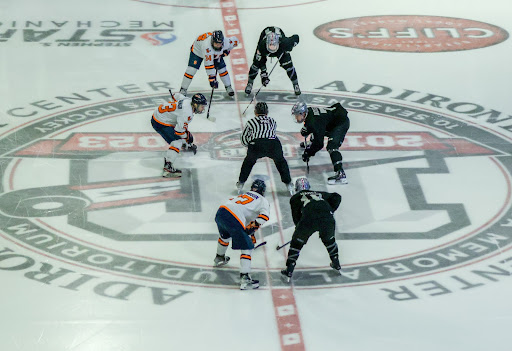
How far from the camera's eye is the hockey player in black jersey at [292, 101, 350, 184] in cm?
1057

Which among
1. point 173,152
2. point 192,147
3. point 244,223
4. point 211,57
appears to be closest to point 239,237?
point 244,223

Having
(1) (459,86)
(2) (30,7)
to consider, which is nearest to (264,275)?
(1) (459,86)

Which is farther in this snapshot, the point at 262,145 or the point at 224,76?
the point at 224,76

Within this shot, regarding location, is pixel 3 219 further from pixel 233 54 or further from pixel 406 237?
pixel 233 54

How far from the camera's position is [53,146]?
11.1m

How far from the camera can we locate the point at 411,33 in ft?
46.8

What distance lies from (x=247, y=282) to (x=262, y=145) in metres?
1.77

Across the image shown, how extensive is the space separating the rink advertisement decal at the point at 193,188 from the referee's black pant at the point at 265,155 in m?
0.32

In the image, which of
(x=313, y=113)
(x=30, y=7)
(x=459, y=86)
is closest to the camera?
(x=313, y=113)

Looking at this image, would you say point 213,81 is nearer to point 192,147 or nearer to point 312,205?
point 192,147

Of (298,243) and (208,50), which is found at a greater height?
(208,50)

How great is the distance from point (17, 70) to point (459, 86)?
5.24m

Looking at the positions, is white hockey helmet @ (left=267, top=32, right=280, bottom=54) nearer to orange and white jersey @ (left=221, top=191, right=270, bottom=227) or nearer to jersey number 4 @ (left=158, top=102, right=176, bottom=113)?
jersey number 4 @ (left=158, top=102, right=176, bottom=113)

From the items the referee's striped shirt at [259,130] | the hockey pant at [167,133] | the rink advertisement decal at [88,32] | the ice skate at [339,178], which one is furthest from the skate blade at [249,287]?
the rink advertisement decal at [88,32]
